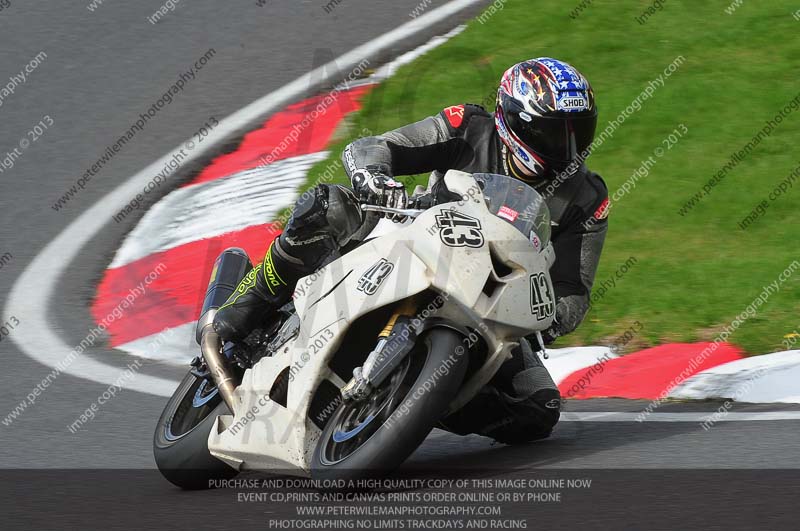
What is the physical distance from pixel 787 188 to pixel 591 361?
343cm

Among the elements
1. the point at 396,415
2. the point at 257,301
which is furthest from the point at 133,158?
the point at 396,415

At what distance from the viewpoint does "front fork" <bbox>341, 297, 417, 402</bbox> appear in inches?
166

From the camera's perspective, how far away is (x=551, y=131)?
4.93 m

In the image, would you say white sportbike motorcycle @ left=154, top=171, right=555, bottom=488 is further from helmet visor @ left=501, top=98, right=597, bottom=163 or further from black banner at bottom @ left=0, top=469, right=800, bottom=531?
helmet visor @ left=501, top=98, right=597, bottom=163

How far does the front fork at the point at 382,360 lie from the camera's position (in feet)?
→ 13.9

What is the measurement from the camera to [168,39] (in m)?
12.4

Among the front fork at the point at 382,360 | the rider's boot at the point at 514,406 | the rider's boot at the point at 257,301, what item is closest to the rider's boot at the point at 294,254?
the rider's boot at the point at 257,301

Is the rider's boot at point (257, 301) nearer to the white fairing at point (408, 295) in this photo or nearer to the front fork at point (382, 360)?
the white fairing at point (408, 295)

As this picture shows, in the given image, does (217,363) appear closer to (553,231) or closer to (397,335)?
(397,335)

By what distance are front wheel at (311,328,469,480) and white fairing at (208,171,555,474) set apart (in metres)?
0.12

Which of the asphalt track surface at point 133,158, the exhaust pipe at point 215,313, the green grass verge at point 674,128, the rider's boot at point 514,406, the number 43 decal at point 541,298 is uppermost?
the number 43 decal at point 541,298

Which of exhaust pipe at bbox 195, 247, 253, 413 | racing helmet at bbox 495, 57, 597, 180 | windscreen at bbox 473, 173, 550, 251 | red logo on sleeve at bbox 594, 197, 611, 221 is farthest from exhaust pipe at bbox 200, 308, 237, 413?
red logo on sleeve at bbox 594, 197, 611, 221

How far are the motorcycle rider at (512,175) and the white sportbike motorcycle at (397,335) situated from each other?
282 millimetres

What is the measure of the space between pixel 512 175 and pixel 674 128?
5.67 m
